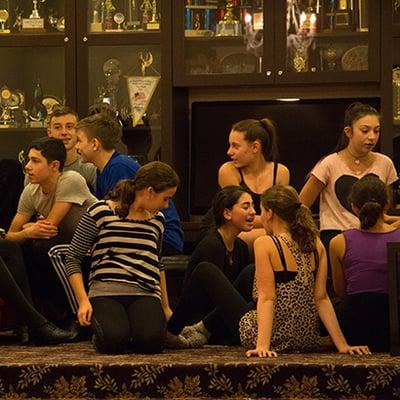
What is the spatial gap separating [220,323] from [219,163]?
1.66 metres

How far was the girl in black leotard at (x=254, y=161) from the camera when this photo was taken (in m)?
5.26

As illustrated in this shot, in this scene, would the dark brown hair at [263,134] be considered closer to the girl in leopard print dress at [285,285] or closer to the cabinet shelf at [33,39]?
the girl in leopard print dress at [285,285]

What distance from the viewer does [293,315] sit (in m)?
4.45

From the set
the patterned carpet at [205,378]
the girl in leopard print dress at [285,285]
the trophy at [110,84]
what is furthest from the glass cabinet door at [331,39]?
the patterned carpet at [205,378]

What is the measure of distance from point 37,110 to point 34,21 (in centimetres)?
50

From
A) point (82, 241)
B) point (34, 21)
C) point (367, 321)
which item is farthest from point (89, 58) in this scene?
point (367, 321)

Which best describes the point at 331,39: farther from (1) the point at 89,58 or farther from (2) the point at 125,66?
(1) the point at 89,58

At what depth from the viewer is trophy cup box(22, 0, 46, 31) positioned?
20.9ft

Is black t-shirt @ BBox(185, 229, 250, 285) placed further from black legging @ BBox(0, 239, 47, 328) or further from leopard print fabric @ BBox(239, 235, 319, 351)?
black legging @ BBox(0, 239, 47, 328)

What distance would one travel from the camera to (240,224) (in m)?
4.80

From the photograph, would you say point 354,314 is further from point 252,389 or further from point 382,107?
point 382,107

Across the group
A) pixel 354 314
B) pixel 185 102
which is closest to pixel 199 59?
pixel 185 102

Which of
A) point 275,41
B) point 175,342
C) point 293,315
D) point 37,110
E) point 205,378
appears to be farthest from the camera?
point 37,110

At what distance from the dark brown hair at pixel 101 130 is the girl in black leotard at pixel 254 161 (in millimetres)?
546
